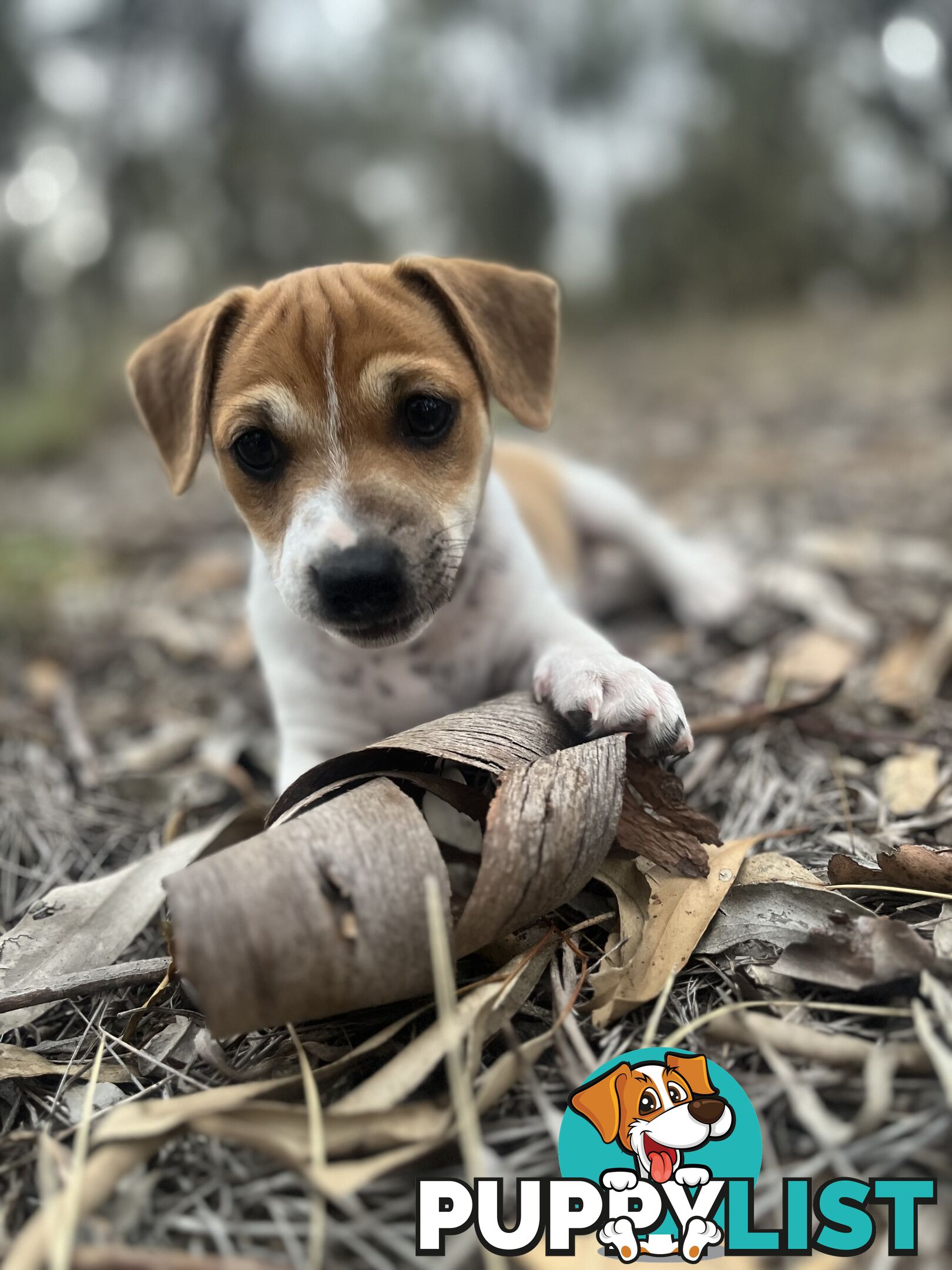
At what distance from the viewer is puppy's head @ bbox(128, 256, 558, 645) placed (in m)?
2.56

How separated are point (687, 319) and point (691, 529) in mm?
10548

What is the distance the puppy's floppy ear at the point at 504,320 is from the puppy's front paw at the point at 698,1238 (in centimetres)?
222

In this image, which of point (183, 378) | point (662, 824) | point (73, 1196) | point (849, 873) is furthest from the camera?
point (183, 378)

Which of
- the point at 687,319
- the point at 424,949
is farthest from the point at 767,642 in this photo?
the point at 687,319

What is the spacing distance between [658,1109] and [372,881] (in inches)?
25.7

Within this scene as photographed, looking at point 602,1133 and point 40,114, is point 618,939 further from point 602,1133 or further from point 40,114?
point 40,114

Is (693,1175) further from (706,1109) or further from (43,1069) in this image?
(43,1069)

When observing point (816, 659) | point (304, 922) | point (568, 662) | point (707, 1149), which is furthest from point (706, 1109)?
point (816, 659)

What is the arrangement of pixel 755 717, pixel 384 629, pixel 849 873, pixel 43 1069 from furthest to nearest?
pixel 755 717 < pixel 384 629 < pixel 849 873 < pixel 43 1069

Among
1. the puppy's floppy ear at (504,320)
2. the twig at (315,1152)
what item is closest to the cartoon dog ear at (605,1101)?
the twig at (315,1152)

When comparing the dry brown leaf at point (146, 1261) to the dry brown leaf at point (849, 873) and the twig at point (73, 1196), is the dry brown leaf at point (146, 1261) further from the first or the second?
the dry brown leaf at point (849, 873)

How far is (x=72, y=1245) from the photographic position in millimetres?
1499

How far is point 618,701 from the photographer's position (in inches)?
95.2

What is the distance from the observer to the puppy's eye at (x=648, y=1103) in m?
1.68
